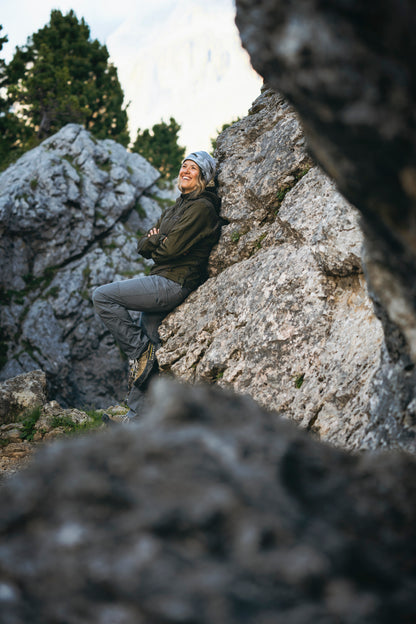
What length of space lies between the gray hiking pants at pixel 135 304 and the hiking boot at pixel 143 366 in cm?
9

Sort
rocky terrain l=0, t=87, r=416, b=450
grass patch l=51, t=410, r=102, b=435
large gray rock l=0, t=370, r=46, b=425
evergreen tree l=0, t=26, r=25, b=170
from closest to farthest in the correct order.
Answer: rocky terrain l=0, t=87, r=416, b=450, grass patch l=51, t=410, r=102, b=435, large gray rock l=0, t=370, r=46, b=425, evergreen tree l=0, t=26, r=25, b=170

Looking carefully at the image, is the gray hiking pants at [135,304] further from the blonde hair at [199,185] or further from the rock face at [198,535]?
the rock face at [198,535]

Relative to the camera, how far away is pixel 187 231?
8.10 meters

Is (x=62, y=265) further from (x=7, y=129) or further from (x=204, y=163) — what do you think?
(x=204, y=163)

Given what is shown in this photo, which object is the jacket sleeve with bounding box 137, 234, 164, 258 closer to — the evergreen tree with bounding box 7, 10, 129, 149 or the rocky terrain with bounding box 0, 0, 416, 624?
the rocky terrain with bounding box 0, 0, 416, 624

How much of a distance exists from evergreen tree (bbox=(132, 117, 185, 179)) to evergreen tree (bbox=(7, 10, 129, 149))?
321 cm

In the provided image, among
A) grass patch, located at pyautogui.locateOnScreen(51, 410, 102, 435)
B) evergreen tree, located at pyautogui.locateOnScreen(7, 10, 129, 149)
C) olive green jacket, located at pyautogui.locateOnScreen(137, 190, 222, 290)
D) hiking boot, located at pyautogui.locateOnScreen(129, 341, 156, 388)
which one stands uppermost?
evergreen tree, located at pyautogui.locateOnScreen(7, 10, 129, 149)

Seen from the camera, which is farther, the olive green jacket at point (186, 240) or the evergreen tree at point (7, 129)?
the evergreen tree at point (7, 129)

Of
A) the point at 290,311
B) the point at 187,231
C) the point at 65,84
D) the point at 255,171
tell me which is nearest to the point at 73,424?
the point at 187,231

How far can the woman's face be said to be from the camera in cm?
849

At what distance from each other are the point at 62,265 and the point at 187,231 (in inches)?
597

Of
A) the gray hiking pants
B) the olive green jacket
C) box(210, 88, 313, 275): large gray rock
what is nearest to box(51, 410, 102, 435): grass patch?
the gray hiking pants

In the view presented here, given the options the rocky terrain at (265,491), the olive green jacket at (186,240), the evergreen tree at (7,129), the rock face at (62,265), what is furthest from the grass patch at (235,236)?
the evergreen tree at (7,129)

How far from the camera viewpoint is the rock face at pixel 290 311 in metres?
4.01
